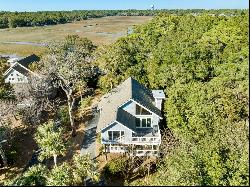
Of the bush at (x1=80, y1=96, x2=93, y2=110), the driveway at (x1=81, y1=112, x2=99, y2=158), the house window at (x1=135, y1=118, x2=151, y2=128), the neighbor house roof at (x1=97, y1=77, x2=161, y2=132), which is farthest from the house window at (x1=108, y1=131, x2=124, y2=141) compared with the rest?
the bush at (x1=80, y1=96, x2=93, y2=110)

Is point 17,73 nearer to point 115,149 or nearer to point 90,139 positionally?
point 90,139

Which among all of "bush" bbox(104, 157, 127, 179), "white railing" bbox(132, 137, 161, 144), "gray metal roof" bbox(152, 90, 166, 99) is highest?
"gray metal roof" bbox(152, 90, 166, 99)

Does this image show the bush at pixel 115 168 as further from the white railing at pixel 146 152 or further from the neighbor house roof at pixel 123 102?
the neighbor house roof at pixel 123 102

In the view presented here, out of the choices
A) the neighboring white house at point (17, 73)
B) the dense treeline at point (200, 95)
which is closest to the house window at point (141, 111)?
the dense treeline at point (200, 95)

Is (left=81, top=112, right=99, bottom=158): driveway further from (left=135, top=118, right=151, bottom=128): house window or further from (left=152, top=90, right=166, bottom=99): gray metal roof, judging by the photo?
(left=152, top=90, right=166, bottom=99): gray metal roof

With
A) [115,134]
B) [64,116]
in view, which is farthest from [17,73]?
[115,134]

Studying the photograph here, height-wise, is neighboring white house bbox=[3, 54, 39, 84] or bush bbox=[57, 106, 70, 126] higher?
neighboring white house bbox=[3, 54, 39, 84]
